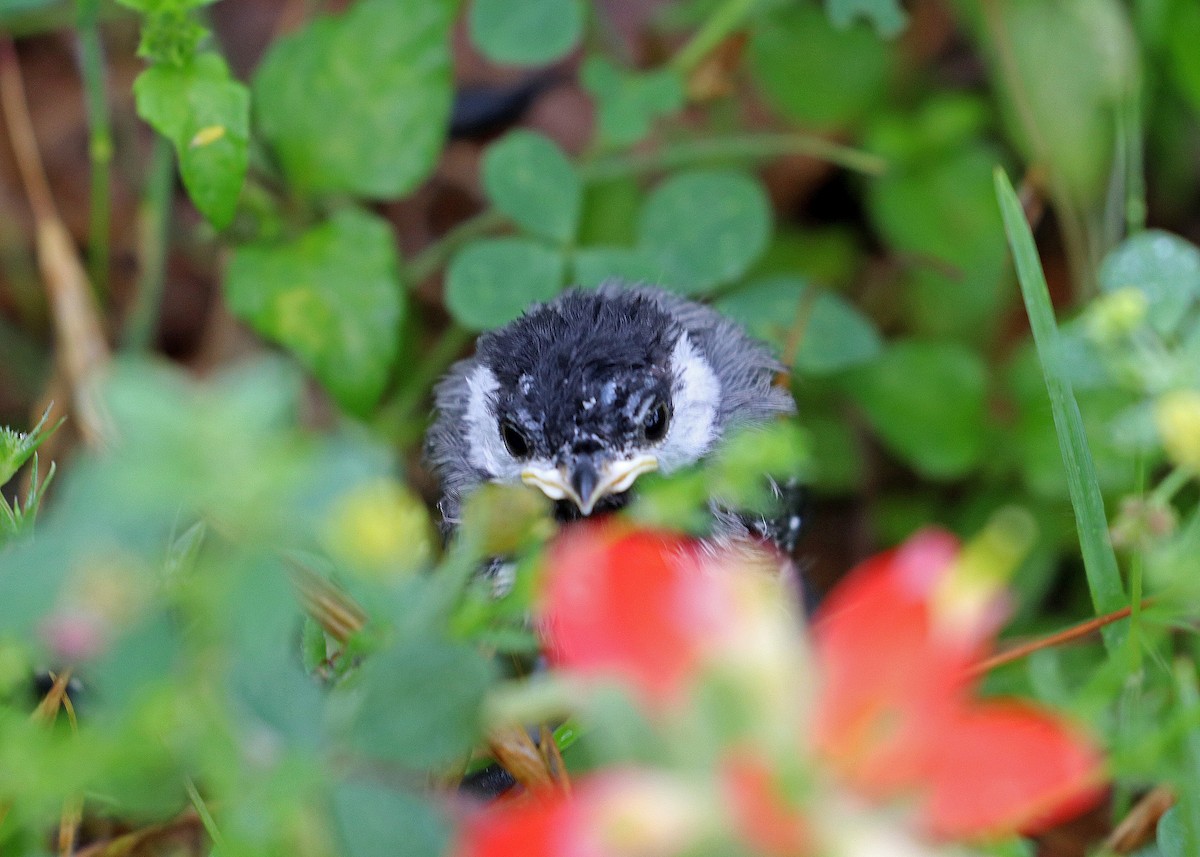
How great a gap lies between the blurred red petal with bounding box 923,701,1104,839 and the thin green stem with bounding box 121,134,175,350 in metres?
1.87

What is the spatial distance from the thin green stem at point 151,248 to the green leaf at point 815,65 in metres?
1.05

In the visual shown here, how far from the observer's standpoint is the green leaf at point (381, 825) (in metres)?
0.71

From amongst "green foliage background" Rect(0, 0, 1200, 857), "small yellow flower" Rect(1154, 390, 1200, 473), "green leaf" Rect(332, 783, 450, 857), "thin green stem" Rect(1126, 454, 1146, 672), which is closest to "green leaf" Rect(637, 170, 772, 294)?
"green foliage background" Rect(0, 0, 1200, 857)

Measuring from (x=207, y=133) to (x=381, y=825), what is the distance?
1.07 meters

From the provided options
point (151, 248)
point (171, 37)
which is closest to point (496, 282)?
point (171, 37)

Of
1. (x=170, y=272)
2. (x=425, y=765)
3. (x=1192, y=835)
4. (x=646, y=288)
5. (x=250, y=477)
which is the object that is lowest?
(x=170, y=272)

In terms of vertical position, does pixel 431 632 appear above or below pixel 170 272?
above

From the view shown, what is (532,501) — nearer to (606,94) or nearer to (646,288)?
(646,288)

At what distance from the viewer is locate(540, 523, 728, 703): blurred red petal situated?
1.95 ft

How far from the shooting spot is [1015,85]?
7.39 feet

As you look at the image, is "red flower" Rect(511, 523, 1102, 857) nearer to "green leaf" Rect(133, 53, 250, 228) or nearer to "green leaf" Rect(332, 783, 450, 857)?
"green leaf" Rect(332, 783, 450, 857)

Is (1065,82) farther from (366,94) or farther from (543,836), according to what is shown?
(543,836)

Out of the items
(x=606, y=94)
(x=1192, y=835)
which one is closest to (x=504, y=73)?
(x=606, y=94)

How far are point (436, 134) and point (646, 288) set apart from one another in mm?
382
